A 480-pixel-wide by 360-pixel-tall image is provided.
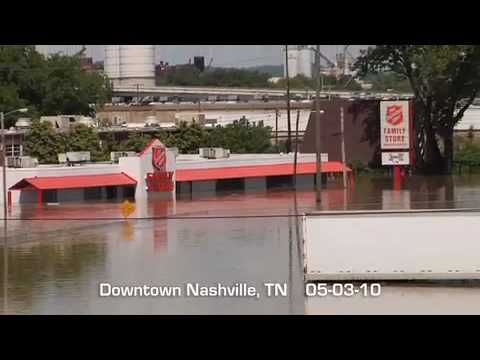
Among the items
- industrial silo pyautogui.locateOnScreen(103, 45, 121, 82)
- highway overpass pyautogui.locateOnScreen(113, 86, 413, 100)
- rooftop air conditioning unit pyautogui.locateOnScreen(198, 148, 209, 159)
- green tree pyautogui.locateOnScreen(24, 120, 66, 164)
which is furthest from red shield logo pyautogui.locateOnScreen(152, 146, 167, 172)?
Result: industrial silo pyautogui.locateOnScreen(103, 45, 121, 82)

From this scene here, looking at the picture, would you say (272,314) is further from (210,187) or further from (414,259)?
(210,187)

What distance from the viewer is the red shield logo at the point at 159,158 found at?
58872 mm

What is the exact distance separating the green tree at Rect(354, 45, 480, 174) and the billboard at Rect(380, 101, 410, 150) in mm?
10146

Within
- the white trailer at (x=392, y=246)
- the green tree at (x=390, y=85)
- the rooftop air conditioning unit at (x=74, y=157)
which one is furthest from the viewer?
the green tree at (x=390, y=85)

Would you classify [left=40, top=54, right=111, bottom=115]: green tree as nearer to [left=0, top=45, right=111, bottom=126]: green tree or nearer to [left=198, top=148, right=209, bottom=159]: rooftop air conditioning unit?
[left=0, top=45, right=111, bottom=126]: green tree

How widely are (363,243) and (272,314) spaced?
336cm

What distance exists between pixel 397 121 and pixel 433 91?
13.2 metres

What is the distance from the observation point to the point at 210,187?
64.5 m

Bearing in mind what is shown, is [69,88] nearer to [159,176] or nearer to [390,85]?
[159,176]

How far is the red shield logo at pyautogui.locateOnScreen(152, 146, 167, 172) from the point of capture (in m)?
58.9

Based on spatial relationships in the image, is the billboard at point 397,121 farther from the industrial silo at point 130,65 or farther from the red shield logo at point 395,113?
the industrial silo at point 130,65

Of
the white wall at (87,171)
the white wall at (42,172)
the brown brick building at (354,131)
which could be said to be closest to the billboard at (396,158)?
the brown brick building at (354,131)

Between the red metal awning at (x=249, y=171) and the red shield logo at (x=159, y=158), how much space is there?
228 cm

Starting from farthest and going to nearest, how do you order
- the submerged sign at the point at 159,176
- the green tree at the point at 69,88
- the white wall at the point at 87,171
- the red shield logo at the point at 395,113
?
the green tree at the point at 69,88 < the red shield logo at the point at 395,113 < the submerged sign at the point at 159,176 < the white wall at the point at 87,171
